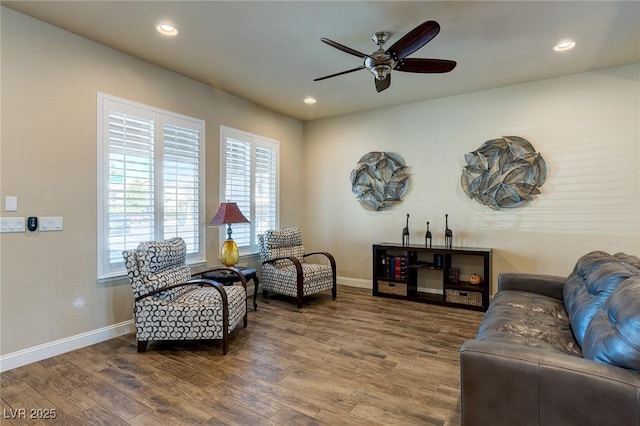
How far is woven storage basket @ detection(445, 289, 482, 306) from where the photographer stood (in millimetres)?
4387

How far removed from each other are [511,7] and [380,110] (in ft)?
9.39

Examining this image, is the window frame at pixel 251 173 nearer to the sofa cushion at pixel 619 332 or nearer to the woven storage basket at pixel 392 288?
the woven storage basket at pixel 392 288

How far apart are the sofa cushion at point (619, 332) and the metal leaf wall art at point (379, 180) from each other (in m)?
3.71

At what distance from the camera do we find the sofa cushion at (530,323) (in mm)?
2039

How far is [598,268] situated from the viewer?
96.0 inches

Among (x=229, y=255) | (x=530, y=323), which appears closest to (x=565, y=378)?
(x=530, y=323)

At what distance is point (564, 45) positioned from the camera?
11.0ft

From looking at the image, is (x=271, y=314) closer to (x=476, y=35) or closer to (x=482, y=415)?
(x=482, y=415)

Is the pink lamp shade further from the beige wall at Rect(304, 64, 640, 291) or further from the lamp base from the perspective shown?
the beige wall at Rect(304, 64, 640, 291)

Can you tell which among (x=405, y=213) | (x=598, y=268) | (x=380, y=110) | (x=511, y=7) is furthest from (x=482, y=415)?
(x=380, y=110)

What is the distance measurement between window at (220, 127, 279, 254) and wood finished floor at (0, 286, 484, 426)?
5.65 feet

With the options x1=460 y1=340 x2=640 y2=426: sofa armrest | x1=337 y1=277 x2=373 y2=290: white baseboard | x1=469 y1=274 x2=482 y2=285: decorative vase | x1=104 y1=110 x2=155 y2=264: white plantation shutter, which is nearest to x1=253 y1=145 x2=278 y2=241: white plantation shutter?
x1=337 y1=277 x2=373 y2=290: white baseboard

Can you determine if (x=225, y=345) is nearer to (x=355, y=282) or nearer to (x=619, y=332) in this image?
(x=619, y=332)

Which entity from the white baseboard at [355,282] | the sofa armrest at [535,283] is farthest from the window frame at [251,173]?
the sofa armrest at [535,283]
